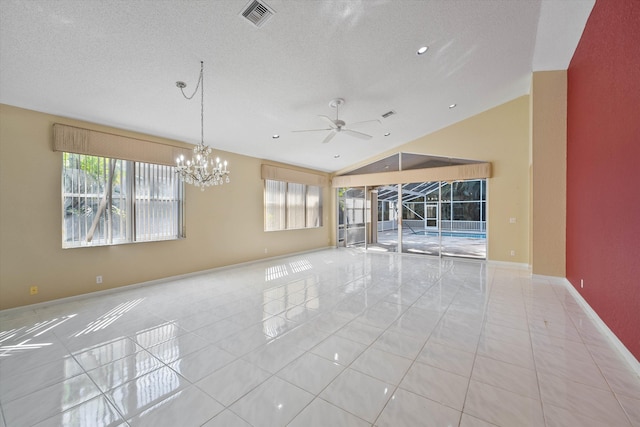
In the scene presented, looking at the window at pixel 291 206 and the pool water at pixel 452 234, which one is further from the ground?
the window at pixel 291 206

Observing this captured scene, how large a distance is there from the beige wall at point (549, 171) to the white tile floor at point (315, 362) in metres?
1.04

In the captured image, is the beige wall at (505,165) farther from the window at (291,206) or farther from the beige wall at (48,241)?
the beige wall at (48,241)

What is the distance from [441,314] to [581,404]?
1.61 metres

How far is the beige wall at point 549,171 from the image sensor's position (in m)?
4.77

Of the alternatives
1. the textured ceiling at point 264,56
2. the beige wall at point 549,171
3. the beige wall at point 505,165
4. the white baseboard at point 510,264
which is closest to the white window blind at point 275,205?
the textured ceiling at point 264,56

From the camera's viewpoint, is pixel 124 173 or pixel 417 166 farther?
pixel 417 166

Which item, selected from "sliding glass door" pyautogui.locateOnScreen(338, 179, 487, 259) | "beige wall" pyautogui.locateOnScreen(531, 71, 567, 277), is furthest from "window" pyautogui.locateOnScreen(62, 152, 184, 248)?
"beige wall" pyautogui.locateOnScreen(531, 71, 567, 277)

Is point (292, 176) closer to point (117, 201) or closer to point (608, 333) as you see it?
point (117, 201)

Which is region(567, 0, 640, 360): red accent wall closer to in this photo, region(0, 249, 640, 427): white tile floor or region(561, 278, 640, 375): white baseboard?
region(561, 278, 640, 375): white baseboard

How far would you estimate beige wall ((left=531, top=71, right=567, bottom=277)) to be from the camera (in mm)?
4766

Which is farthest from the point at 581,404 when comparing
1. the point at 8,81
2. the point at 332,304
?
the point at 8,81

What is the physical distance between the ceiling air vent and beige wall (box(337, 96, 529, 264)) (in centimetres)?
600

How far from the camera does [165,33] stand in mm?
2721

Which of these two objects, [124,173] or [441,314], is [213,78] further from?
[441,314]
